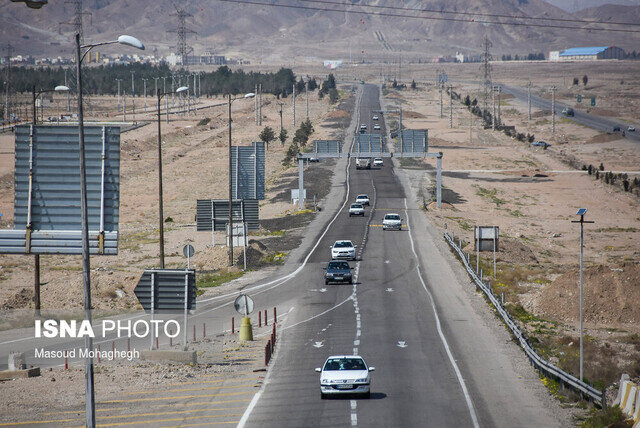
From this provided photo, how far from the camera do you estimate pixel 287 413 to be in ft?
86.0

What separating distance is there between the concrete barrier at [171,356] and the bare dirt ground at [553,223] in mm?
14097

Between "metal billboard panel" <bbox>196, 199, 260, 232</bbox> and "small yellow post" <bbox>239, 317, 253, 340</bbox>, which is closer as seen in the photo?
"small yellow post" <bbox>239, 317, 253, 340</bbox>

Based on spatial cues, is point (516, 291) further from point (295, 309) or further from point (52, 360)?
point (52, 360)

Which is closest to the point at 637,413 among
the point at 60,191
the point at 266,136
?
the point at 60,191

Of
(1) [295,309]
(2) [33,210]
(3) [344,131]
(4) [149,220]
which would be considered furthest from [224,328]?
(3) [344,131]

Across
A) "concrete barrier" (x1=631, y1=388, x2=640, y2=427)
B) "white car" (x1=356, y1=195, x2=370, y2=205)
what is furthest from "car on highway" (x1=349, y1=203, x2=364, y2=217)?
"concrete barrier" (x1=631, y1=388, x2=640, y2=427)

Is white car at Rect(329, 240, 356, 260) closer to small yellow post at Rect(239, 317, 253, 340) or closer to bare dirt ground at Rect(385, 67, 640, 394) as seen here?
bare dirt ground at Rect(385, 67, 640, 394)

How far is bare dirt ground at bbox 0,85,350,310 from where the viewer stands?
49.2 m

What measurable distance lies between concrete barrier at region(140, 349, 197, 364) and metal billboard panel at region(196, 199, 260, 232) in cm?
3043

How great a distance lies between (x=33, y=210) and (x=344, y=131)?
140 metres

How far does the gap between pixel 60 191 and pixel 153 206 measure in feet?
243

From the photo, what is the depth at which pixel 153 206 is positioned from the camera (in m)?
103

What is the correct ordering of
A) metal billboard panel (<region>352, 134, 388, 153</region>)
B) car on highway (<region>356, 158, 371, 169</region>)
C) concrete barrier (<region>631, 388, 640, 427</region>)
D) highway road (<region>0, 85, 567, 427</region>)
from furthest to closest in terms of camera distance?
car on highway (<region>356, 158, 371, 169</region>) → metal billboard panel (<region>352, 134, 388, 153</region>) → highway road (<region>0, 85, 567, 427</region>) → concrete barrier (<region>631, 388, 640, 427</region>)

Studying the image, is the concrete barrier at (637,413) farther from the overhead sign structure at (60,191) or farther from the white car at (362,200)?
the white car at (362,200)
